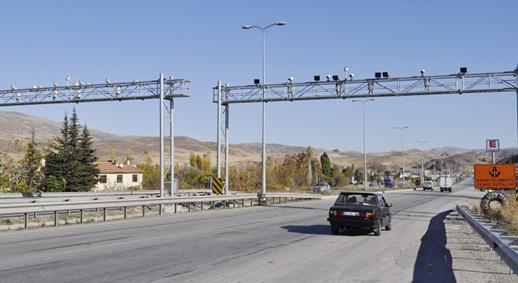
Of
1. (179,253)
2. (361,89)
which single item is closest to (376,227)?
(179,253)

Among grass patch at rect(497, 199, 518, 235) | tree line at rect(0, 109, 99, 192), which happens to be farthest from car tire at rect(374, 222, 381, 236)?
tree line at rect(0, 109, 99, 192)

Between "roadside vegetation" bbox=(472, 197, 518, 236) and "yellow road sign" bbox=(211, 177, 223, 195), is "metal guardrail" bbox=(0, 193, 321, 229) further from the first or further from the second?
"roadside vegetation" bbox=(472, 197, 518, 236)

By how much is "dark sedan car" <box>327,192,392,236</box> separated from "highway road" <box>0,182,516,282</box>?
43cm

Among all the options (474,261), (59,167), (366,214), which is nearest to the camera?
(474,261)

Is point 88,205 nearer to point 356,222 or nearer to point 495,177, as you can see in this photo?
point 356,222

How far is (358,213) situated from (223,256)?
7.02m

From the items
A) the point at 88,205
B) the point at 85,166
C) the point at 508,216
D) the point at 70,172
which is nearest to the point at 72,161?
the point at 70,172

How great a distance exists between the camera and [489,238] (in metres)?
13.7

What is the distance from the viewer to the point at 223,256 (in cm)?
1372

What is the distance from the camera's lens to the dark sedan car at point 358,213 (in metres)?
19.4

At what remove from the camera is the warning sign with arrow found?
29.2 m

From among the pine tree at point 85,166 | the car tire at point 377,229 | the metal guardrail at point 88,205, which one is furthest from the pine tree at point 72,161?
the car tire at point 377,229

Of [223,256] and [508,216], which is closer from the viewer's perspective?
[223,256]

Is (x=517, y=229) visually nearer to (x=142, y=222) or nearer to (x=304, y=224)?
(x=304, y=224)
